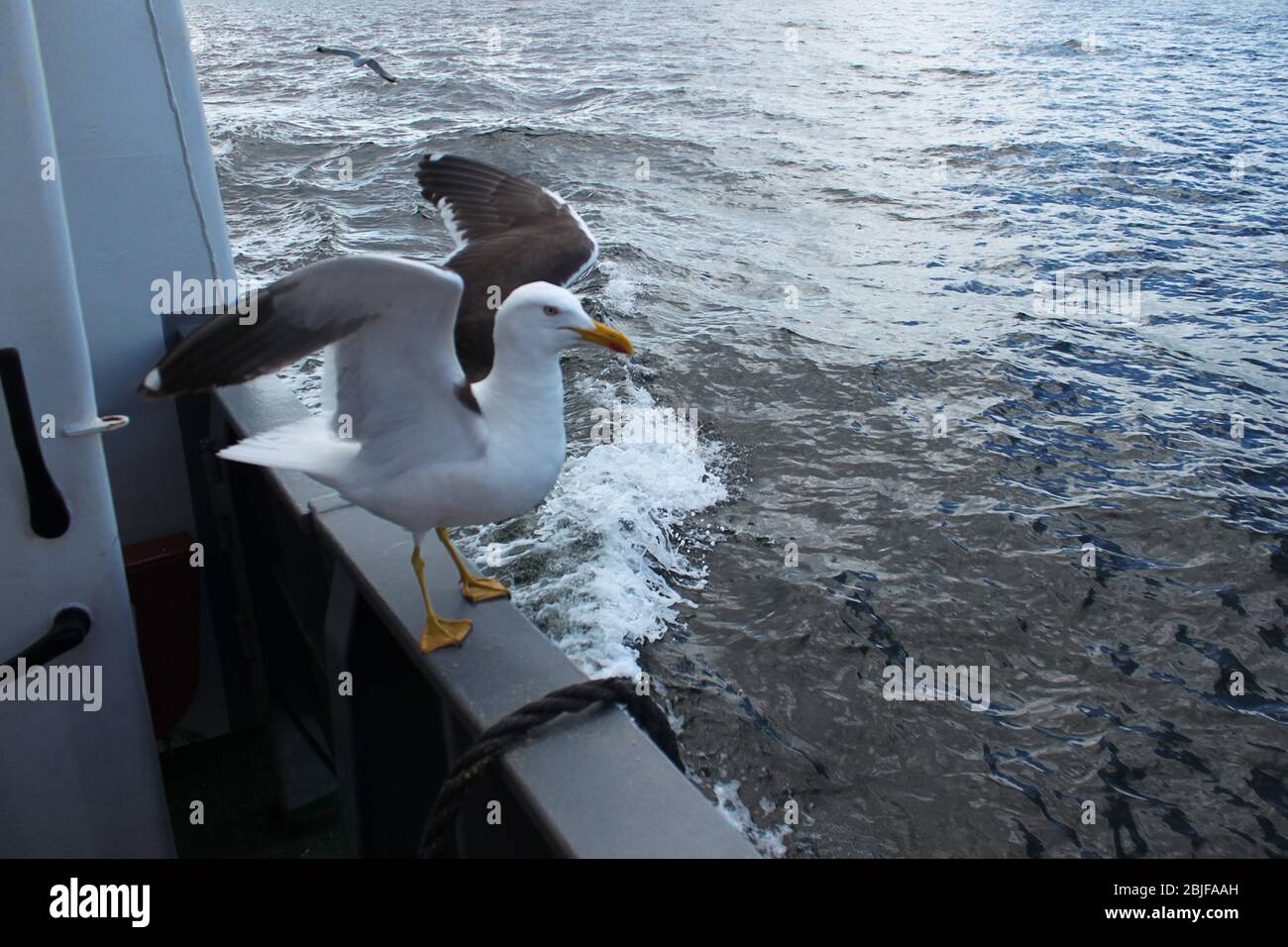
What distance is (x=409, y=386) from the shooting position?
259cm

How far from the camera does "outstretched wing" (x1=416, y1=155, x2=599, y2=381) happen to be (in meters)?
3.73

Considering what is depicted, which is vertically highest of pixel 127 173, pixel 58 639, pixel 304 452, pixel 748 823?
pixel 127 173

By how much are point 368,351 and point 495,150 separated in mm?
12111

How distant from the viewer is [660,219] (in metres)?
11.2

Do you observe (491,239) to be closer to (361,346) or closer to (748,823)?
(361,346)

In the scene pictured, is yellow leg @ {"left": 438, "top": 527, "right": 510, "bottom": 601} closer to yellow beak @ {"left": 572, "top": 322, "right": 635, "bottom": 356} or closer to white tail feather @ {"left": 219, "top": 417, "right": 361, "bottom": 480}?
white tail feather @ {"left": 219, "top": 417, "right": 361, "bottom": 480}

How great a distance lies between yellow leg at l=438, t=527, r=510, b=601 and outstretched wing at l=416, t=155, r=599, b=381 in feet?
2.96

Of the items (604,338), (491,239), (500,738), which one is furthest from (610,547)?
(500,738)

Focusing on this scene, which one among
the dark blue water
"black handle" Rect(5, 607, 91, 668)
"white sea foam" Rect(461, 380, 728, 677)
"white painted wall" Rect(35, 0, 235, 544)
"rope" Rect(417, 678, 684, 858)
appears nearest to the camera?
"rope" Rect(417, 678, 684, 858)

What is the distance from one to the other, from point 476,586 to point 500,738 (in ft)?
2.40

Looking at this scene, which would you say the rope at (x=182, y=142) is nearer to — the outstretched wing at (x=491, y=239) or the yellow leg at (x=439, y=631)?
the outstretched wing at (x=491, y=239)

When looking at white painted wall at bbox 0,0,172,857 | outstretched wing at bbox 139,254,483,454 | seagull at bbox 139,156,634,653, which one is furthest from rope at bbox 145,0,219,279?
outstretched wing at bbox 139,254,483,454
